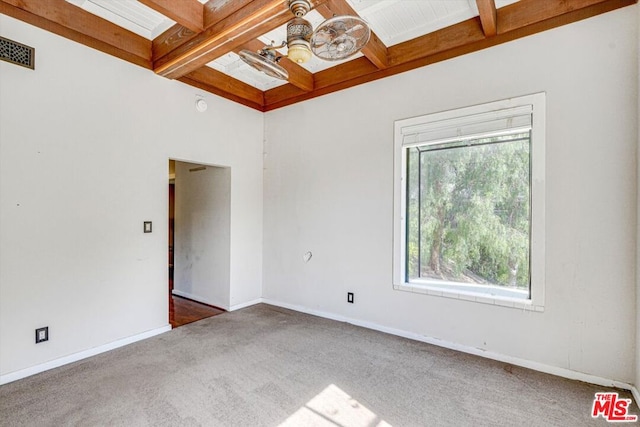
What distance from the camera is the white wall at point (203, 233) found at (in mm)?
4125

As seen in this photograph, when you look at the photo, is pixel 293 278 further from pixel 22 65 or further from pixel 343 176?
pixel 22 65

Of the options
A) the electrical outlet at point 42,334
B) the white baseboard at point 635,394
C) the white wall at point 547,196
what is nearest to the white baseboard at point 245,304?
the white wall at point 547,196

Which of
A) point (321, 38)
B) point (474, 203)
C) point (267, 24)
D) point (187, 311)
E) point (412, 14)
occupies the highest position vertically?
point (412, 14)

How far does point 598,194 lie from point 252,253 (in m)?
3.71

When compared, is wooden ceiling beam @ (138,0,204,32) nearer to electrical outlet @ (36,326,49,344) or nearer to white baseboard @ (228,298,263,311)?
electrical outlet @ (36,326,49,344)

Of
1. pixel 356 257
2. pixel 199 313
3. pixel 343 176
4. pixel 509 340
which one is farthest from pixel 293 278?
pixel 509 340

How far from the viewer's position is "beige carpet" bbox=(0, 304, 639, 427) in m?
1.95

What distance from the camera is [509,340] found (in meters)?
2.64

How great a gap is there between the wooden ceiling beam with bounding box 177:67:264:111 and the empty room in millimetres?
28

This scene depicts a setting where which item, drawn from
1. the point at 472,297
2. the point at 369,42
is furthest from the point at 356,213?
the point at 369,42

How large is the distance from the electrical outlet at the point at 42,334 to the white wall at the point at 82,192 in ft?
0.11

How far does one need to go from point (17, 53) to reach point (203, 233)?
2631 mm

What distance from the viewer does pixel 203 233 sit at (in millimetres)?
4430

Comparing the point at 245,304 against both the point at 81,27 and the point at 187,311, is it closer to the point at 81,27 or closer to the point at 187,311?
the point at 187,311
